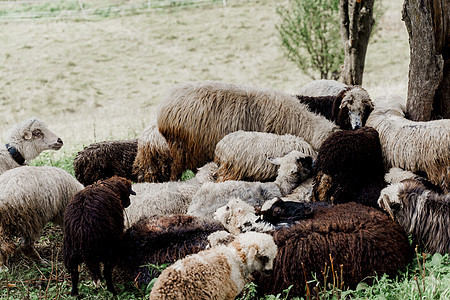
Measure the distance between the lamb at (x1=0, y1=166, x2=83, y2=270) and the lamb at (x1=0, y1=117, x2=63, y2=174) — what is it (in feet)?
3.78

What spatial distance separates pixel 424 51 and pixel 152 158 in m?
3.69

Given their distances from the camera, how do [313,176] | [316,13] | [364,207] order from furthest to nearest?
[316,13] → [313,176] → [364,207]

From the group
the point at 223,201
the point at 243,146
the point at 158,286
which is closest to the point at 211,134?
the point at 243,146

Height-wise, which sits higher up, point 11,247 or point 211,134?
point 211,134

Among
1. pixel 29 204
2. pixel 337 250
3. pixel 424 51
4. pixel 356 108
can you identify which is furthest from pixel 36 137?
pixel 424 51

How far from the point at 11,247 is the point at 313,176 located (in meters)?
3.32

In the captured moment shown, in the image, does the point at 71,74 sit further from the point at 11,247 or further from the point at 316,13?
the point at 11,247

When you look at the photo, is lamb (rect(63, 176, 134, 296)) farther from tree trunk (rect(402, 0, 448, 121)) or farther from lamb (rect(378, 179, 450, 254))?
tree trunk (rect(402, 0, 448, 121))

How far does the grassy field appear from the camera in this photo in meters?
20.3

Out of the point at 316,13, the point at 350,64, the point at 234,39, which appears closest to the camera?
the point at 350,64

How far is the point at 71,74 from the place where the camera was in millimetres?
23016

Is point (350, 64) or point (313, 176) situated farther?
point (350, 64)

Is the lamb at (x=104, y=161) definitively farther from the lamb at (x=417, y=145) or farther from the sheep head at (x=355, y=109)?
the lamb at (x=417, y=145)

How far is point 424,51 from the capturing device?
219 inches
